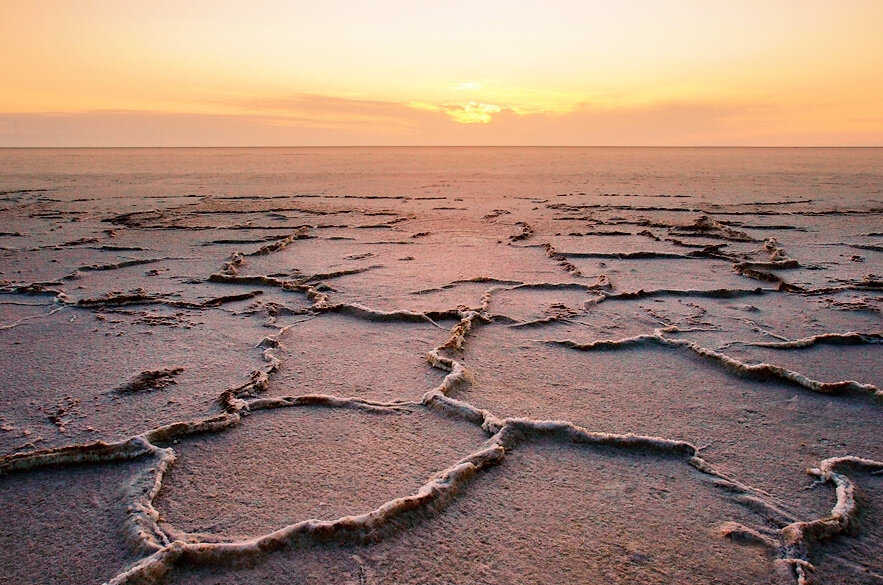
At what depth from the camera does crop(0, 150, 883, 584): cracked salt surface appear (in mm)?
1255

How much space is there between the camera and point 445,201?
927 cm

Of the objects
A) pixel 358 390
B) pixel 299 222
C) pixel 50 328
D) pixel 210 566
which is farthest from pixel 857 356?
pixel 299 222

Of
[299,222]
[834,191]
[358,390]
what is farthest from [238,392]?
[834,191]

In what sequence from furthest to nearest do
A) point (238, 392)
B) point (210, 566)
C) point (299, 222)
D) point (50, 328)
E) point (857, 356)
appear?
point (299, 222) < point (50, 328) < point (857, 356) < point (238, 392) < point (210, 566)

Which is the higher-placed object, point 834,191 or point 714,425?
point 834,191

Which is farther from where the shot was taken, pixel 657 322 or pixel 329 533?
pixel 657 322

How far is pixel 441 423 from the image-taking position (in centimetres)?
182

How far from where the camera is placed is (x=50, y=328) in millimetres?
2756

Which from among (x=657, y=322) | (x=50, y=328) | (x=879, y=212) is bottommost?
(x=50, y=328)

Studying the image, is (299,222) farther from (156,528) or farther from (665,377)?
(156,528)

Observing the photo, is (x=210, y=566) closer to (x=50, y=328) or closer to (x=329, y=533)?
(x=329, y=533)

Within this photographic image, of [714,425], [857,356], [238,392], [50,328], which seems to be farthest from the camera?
[50,328]

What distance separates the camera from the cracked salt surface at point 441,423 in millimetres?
1255

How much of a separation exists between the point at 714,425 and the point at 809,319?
144 centimetres
